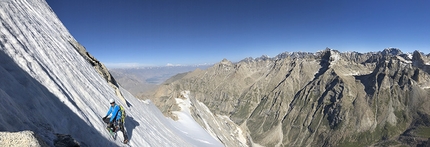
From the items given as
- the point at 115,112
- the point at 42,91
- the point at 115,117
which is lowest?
the point at 115,117

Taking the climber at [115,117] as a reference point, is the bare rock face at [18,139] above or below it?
above

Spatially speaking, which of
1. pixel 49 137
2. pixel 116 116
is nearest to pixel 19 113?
pixel 49 137

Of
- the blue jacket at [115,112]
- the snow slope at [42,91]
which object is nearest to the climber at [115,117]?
the blue jacket at [115,112]

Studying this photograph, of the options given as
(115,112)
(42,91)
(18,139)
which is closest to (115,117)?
(115,112)

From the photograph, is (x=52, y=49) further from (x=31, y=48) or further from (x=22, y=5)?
(x=22, y=5)

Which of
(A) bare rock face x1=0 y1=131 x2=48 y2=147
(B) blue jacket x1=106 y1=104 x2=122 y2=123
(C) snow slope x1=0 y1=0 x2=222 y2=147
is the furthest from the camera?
(B) blue jacket x1=106 y1=104 x2=122 y2=123

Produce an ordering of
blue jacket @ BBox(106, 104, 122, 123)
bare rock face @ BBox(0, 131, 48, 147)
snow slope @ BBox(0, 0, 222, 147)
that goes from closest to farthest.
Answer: bare rock face @ BBox(0, 131, 48, 147) < snow slope @ BBox(0, 0, 222, 147) < blue jacket @ BBox(106, 104, 122, 123)

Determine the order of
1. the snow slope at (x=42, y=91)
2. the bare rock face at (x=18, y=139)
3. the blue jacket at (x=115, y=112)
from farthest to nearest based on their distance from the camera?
the blue jacket at (x=115, y=112) < the snow slope at (x=42, y=91) < the bare rock face at (x=18, y=139)

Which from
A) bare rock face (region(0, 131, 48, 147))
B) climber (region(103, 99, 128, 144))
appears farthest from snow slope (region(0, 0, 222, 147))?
bare rock face (region(0, 131, 48, 147))

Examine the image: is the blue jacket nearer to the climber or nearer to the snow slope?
the climber

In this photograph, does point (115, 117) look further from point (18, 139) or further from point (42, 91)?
point (18, 139)

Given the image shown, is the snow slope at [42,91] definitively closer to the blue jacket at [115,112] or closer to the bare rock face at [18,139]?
the blue jacket at [115,112]

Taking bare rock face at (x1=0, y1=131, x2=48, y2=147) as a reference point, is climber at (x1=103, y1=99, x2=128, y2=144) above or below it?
below
